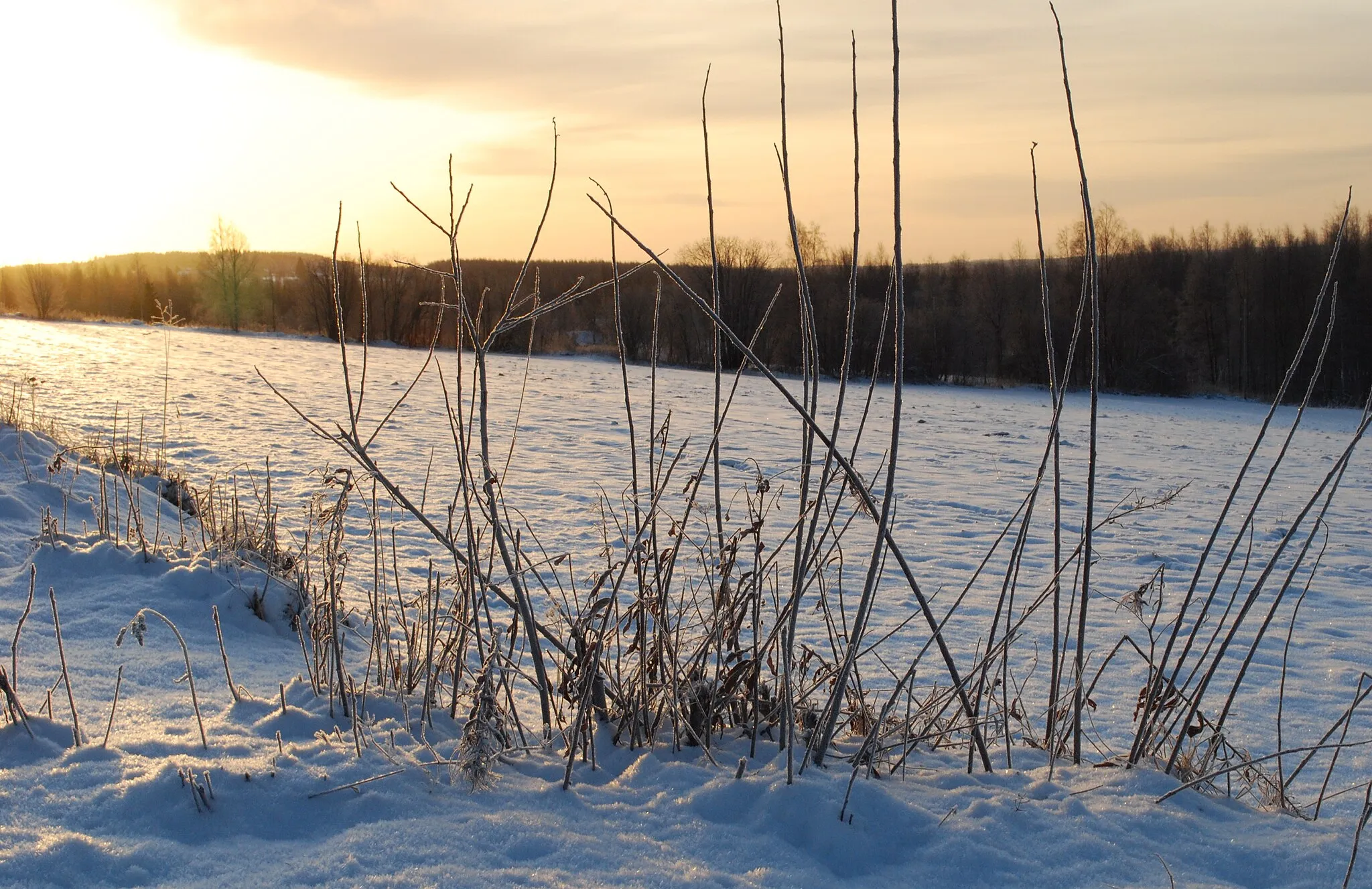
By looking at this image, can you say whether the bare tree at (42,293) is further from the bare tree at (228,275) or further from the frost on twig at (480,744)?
the frost on twig at (480,744)

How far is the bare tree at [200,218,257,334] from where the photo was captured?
130ft

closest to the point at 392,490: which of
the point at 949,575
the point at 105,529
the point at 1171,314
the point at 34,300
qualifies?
the point at 105,529

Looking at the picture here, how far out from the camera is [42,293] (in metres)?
32.2

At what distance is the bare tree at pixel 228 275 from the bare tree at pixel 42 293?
19.8 ft

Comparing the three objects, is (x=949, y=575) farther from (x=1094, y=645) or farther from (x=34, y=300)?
(x=34, y=300)

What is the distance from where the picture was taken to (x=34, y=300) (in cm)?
3244

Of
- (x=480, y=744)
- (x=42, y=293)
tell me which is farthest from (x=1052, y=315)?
(x=42, y=293)

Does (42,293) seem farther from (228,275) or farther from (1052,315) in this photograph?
(1052,315)

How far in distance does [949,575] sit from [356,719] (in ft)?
15.8

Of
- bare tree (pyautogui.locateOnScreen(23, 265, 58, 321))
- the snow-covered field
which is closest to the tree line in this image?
bare tree (pyautogui.locateOnScreen(23, 265, 58, 321))

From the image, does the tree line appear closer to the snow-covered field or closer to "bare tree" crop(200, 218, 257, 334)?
"bare tree" crop(200, 218, 257, 334)

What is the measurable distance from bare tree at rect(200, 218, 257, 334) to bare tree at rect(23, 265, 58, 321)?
19.8 feet

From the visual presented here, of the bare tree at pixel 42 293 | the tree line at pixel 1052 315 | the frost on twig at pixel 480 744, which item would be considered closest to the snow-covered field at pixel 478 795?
the frost on twig at pixel 480 744

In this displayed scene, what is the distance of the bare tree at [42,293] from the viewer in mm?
31625
